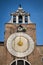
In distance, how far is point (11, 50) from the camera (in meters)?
12.5

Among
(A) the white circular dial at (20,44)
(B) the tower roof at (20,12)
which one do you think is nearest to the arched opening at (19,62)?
(A) the white circular dial at (20,44)

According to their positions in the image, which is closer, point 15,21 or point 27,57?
point 27,57

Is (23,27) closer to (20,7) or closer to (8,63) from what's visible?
(20,7)

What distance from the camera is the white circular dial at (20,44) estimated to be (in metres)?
12.5

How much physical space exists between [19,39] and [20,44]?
1.04 feet

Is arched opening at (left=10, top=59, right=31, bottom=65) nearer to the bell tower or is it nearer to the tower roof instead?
the bell tower

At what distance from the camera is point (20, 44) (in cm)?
1264

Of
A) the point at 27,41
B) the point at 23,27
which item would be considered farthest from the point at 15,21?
the point at 27,41

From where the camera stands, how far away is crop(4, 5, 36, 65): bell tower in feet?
40.5

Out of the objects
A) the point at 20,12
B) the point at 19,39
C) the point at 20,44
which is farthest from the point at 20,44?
the point at 20,12

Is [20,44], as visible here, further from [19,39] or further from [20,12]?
[20,12]

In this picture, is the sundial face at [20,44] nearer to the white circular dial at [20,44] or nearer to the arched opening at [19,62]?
the white circular dial at [20,44]

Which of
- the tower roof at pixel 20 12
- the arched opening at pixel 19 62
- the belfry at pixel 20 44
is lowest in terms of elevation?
the arched opening at pixel 19 62

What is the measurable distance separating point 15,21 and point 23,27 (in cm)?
70
